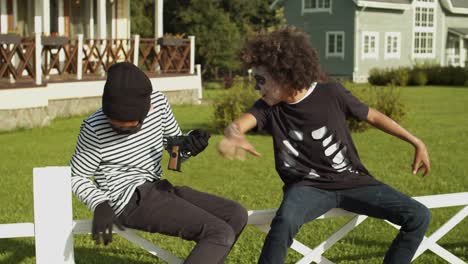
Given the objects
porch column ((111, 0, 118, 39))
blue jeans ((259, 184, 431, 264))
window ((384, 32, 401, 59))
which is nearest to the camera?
blue jeans ((259, 184, 431, 264))

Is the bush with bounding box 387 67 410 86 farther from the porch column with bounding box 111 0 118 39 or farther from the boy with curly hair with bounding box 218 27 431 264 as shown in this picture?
the boy with curly hair with bounding box 218 27 431 264

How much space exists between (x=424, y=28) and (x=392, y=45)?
3274mm

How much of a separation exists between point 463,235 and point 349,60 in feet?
113

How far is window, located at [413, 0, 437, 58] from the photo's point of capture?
145 ft

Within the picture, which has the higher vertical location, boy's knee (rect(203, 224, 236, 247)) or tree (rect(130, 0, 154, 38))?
Result: tree (rect(130, 0, 154, 38))

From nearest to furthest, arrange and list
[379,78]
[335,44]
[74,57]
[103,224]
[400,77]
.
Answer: [103,224], [74,57], [400,77], [379,78], [335,44]

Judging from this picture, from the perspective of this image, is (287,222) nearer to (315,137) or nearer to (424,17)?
(315,137)

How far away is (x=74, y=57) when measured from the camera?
59.4 ft

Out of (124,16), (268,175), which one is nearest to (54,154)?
(268,175)

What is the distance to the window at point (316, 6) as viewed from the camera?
41.5m

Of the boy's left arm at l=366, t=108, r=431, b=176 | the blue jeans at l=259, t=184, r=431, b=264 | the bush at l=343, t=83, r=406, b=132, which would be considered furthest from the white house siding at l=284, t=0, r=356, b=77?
the blue jeans at l=259, t=184, r=431, b=264

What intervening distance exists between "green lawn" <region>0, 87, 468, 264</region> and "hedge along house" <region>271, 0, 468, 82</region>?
2279cm

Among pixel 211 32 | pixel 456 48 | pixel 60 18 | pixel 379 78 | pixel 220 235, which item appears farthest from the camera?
pixel 456 48

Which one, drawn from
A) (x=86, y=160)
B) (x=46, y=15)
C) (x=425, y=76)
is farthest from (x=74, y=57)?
(x=425, y=76)
